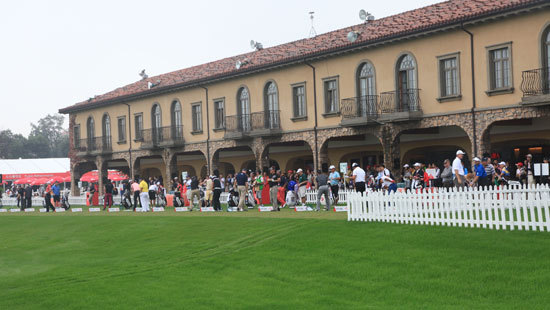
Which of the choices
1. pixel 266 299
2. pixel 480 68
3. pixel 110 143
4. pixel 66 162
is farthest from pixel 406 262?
pixel 66 162

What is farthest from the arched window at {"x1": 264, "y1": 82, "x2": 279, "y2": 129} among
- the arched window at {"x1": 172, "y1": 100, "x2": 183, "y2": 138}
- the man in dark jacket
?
the man in dark jacket

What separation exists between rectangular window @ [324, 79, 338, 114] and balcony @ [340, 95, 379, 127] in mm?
939

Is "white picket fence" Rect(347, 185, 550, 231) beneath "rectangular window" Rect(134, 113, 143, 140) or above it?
beneath

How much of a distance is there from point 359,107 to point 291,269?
811 inches

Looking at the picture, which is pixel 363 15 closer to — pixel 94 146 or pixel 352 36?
pixel 352 36

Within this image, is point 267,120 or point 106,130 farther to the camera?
point 106,130

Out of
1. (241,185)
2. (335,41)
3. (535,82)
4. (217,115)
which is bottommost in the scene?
(241,185)

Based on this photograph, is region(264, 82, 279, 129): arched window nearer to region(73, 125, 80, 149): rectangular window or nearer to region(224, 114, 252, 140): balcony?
region(224, 114, 252, 140): balcony

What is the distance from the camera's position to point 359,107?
112ft

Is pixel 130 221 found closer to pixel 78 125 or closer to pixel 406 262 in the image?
pixel 406 262

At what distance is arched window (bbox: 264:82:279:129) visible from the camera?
39312 millimetres

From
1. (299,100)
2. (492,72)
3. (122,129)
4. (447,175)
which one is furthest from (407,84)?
(122,129)

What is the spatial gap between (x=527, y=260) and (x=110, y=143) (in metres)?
42.8

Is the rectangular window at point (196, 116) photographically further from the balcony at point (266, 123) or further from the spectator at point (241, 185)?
the spectator at point (241, 185)
